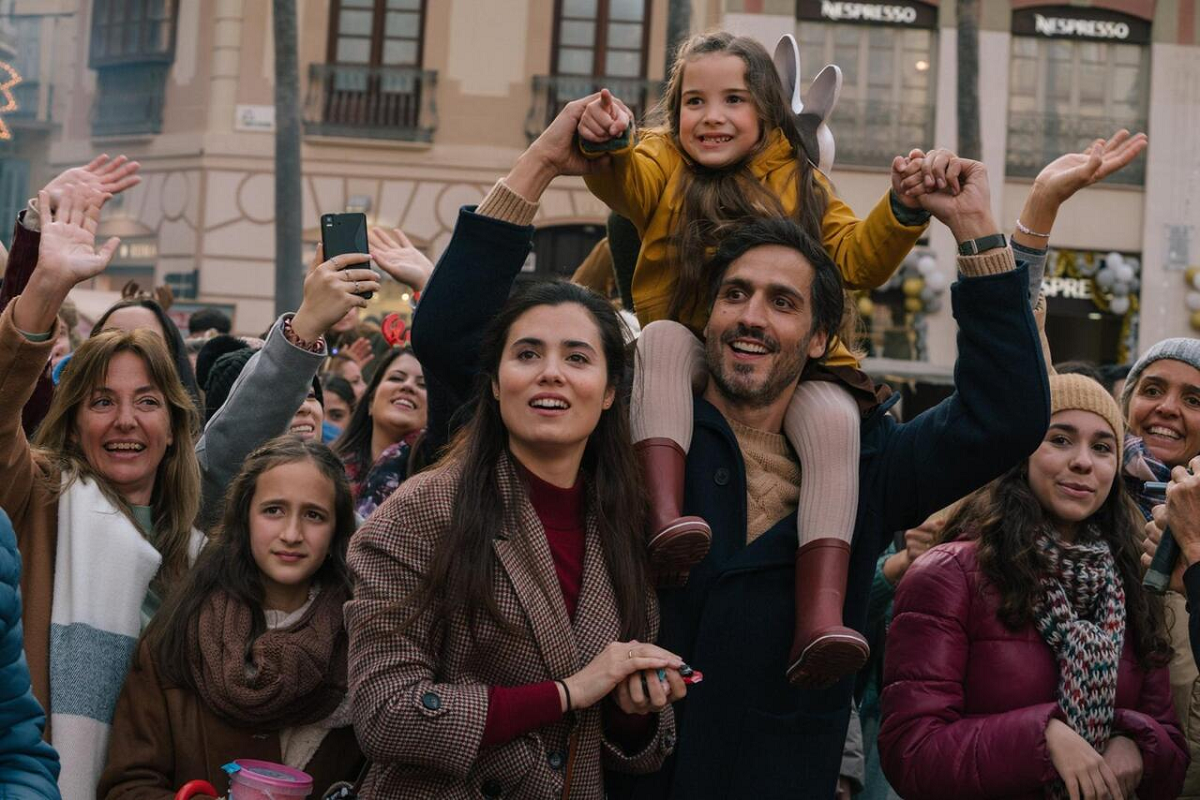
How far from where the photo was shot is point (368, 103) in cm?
2220

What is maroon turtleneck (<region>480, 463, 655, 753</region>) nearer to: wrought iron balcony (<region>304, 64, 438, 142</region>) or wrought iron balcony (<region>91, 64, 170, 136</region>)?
wrought iron balcony (<region>304, 64, 438, 142</region>)

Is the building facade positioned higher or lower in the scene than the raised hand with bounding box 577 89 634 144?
higher

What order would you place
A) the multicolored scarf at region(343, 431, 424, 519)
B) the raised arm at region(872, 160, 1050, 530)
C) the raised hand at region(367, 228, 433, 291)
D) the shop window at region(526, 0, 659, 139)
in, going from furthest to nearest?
the shop window at region(526, 0, 659, 139), the multicolored scarf at region(343, 431, 424, 519), the raised hand at region(367, 228, 433, 291), the raised arm at region(872, 160, 1050, 530)

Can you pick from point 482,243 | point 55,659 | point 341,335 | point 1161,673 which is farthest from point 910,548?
point 341,335

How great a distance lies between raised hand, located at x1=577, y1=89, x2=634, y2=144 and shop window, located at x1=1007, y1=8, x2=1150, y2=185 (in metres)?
19.2

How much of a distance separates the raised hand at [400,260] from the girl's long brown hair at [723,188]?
0.82 metres

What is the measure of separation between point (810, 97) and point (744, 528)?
135 centimetres

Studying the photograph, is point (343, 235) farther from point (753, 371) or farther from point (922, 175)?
point (922, 175)

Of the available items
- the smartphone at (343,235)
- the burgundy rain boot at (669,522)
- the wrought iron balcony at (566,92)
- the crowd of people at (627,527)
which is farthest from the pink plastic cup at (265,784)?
the wrought iron balcony at (566,92)

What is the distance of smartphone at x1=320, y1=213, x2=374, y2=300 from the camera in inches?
171

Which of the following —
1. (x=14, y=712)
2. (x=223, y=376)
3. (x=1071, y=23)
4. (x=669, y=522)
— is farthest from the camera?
(x=1071, y=23)

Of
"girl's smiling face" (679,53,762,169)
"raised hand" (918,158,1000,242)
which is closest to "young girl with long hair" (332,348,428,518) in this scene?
"girl's smiling face" (679,53,762,169)

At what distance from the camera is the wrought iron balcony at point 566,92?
71.5ft

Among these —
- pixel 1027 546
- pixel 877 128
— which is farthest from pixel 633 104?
pixel 1027 546
